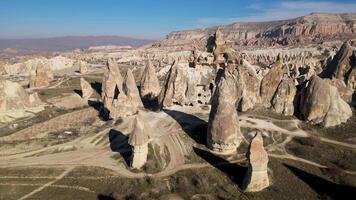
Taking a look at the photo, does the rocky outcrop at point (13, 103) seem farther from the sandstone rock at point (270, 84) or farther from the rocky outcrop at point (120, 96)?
the sandstone rock at point (270, 84)

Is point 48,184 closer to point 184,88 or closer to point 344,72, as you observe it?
point 184,88

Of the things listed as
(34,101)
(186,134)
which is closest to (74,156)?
(186,134)

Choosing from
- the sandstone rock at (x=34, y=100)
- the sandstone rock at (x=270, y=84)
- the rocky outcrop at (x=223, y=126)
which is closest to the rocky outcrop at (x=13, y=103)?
the sandstone rock at (x=34, y=100)

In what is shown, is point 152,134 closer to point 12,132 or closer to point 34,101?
point 12,132

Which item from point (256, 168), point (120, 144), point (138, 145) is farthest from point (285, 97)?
point (120, 144)

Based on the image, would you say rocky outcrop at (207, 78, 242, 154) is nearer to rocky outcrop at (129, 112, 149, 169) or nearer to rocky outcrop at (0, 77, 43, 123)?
rocky outcrop at (129, 112, 149, 169)

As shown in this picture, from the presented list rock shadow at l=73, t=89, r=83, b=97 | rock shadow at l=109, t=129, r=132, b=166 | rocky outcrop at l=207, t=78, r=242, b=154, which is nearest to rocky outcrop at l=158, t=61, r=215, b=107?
rock shadow at l=109, t=129, r=132, b=166
